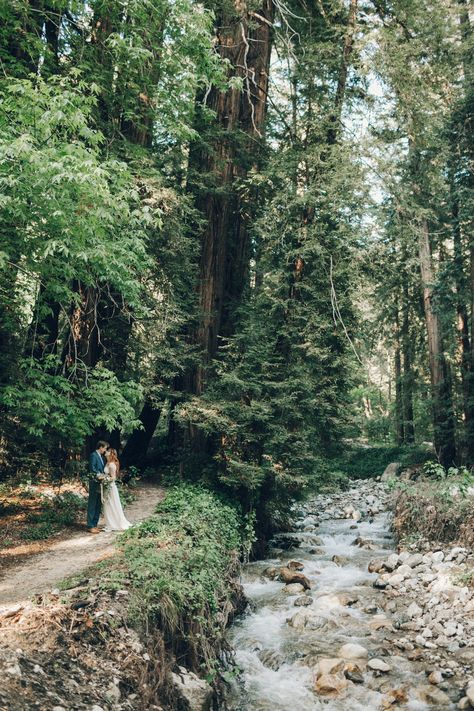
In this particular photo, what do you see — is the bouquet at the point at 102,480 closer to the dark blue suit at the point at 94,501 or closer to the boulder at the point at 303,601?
the dark blue suit at the point at 94,501

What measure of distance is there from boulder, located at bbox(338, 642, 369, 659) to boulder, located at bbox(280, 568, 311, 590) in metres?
2.47

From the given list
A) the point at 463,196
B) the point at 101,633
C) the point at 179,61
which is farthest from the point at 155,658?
the point at 463,196

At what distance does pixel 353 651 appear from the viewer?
704cm

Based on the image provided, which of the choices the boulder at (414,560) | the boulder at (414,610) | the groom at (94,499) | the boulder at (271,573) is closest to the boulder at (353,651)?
the boulder at (414,610)

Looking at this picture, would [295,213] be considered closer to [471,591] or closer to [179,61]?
[179,61]

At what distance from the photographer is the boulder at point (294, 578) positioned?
380 inches

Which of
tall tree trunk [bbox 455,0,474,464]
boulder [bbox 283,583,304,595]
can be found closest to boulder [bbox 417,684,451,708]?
boulder [bbox 283,583,304,595]

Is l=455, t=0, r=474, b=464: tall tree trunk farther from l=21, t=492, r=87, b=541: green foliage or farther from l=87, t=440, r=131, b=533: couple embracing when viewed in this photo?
l=21, t=492, r=87, b=541: green foliage

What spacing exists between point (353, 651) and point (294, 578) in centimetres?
280

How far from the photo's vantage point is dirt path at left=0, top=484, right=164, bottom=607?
585 centimetres

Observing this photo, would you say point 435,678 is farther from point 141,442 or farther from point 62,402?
point 141,442

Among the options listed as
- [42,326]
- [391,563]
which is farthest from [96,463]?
[391,563]

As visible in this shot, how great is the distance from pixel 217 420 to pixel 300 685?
4.86 metres

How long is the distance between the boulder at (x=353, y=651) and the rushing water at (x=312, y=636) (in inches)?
4.1
